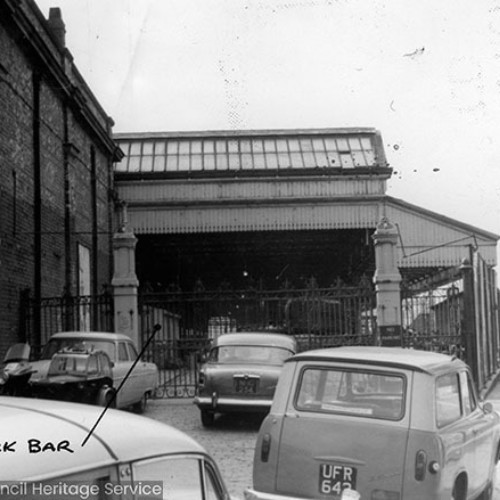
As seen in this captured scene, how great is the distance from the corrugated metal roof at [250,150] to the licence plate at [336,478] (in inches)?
1008

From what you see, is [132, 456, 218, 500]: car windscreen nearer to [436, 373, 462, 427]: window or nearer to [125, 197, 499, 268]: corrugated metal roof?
[436, 373, 462, 427]: window

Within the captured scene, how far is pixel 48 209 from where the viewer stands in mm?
20656

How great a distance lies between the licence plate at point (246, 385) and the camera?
1241 centimetres

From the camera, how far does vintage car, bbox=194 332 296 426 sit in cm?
1238

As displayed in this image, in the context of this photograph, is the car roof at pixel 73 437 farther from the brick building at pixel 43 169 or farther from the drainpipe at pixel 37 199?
the drainpipe at pixel 37 199

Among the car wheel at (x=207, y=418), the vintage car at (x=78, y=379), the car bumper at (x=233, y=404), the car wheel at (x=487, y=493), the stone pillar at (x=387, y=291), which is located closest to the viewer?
the car wheel at (x=487, y=493)

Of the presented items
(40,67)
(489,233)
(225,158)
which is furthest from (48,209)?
(489,233)

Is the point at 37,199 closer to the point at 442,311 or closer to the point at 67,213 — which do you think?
the point at 67,213

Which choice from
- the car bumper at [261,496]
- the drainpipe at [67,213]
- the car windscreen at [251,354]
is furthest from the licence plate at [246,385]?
the drainpipe at [67,213]

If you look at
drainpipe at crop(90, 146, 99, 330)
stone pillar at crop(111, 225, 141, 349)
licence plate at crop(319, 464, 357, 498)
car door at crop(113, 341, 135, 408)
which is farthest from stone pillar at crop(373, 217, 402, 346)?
drainpipe at crop(90, 146, 99, 330)

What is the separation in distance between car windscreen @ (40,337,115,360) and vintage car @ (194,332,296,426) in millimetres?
1975

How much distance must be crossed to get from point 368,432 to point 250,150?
2866 centimetres

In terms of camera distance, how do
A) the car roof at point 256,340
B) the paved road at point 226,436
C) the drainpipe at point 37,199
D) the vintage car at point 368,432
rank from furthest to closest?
the drainpipe at point 37,199 → the car roof at point 256,340 → the paved road at point 226,436 → the vintage car at point 368,432

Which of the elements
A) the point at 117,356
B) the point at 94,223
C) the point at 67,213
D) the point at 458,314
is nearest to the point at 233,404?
the point at 117,356
